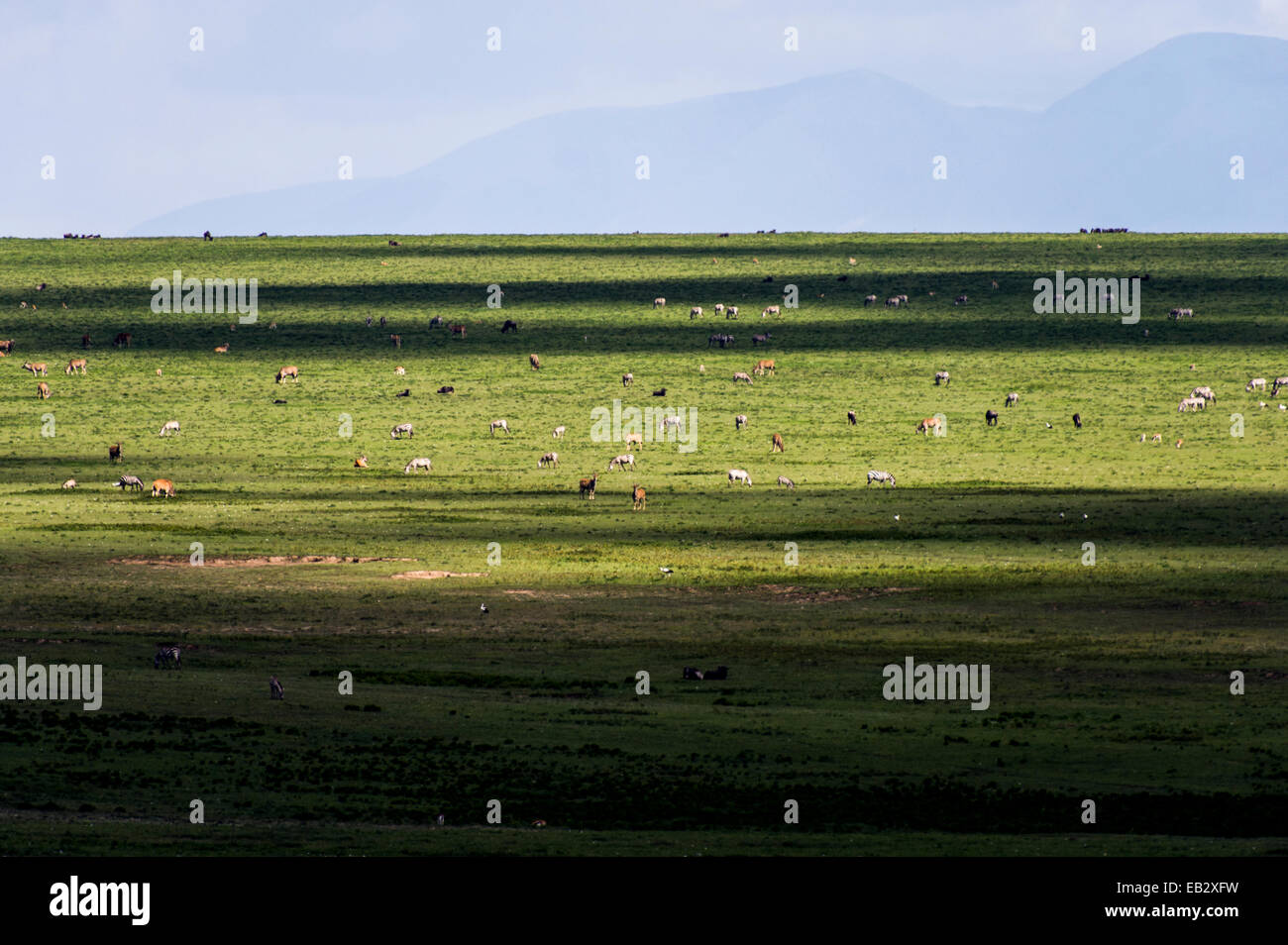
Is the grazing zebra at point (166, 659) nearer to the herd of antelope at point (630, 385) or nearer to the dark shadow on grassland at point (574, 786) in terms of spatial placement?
the dark shadow on grassland at point (574, 786)

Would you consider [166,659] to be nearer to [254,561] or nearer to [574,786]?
[574,786]

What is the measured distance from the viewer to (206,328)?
3748 inches

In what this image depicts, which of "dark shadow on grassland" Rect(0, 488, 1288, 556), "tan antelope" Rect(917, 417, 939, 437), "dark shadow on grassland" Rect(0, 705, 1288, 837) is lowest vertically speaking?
"dark shadow on grassland" Rect(0, 705, 1288, 837)

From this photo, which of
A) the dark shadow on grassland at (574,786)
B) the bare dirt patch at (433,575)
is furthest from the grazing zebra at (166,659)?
the bare dirt patch at (433,575)

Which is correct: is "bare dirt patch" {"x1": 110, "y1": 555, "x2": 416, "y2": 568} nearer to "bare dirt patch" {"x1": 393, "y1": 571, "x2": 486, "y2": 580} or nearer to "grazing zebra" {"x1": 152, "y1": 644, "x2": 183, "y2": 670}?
"bare dirt patch" {"x1": 393, "y1": 571, "x2": 486, "y2": 580}

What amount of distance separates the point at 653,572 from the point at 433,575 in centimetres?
579

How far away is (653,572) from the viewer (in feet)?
148

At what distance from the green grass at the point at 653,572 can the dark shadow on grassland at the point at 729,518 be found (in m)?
0.24

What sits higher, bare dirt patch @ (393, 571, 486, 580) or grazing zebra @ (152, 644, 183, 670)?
bare dirt patch @ (393, 571, 486, 580)

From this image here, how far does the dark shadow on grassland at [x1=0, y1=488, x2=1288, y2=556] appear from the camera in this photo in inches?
1964

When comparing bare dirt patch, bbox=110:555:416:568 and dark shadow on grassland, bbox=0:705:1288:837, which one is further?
bare dirt patch, bbox=110:555:416:568

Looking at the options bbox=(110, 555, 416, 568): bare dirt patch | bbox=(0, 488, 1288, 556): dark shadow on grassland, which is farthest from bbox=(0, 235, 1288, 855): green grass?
bbox=(110, 555, 416, 568): bare dirt patch

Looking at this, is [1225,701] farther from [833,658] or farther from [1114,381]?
[1114,381]

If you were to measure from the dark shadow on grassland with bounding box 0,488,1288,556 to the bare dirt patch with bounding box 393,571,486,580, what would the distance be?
358cm
